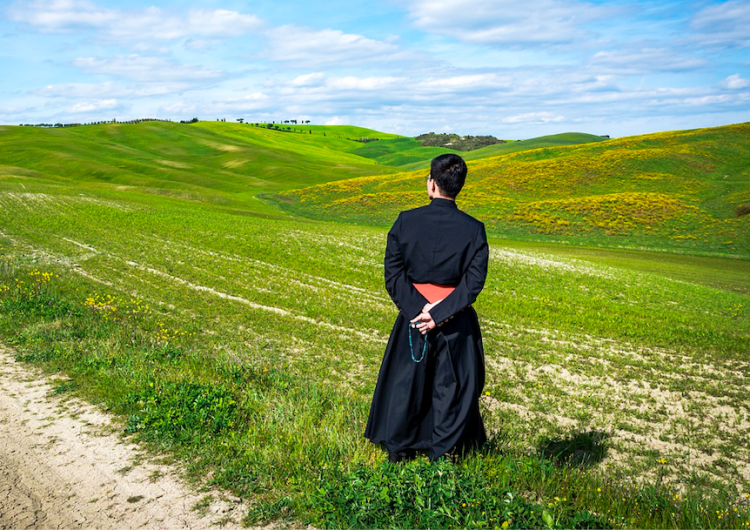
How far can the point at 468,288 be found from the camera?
5109 millimetres

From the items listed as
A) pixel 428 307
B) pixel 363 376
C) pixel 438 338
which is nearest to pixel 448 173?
pixel 428 307

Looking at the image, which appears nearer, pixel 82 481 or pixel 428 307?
pixel 82 481

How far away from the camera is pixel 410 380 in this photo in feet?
17.4

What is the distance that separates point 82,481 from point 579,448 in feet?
20.8

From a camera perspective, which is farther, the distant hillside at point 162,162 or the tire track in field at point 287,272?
the distant hillside at point 162,162

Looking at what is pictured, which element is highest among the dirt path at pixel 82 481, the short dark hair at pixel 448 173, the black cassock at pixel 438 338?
the short dark hair at pixel 448 173

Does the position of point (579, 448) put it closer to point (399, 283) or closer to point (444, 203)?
point (399, 283)

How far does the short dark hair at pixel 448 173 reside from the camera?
513cm

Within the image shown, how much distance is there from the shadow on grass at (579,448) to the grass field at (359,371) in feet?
0.15

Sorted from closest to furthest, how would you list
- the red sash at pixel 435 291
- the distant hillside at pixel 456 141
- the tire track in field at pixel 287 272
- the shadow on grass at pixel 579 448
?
the red sash at pixel 435 291, the shadow on grass at pixel 579 448, the tire track in field at pixel 287 272, the distant hillside at pixel 456 141

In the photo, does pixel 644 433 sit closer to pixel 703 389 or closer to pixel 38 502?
pixel 703 389

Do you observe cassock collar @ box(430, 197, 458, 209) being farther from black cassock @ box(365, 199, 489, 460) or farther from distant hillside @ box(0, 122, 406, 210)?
distant hillside @ box(0, 122, 406, 210)

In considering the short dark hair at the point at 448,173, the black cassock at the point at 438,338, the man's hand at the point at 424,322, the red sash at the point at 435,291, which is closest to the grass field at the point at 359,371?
the black cassock at the point at 438,338

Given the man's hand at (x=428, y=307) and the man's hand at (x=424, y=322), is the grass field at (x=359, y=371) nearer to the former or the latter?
the man's hand at (x=424, y=322)
